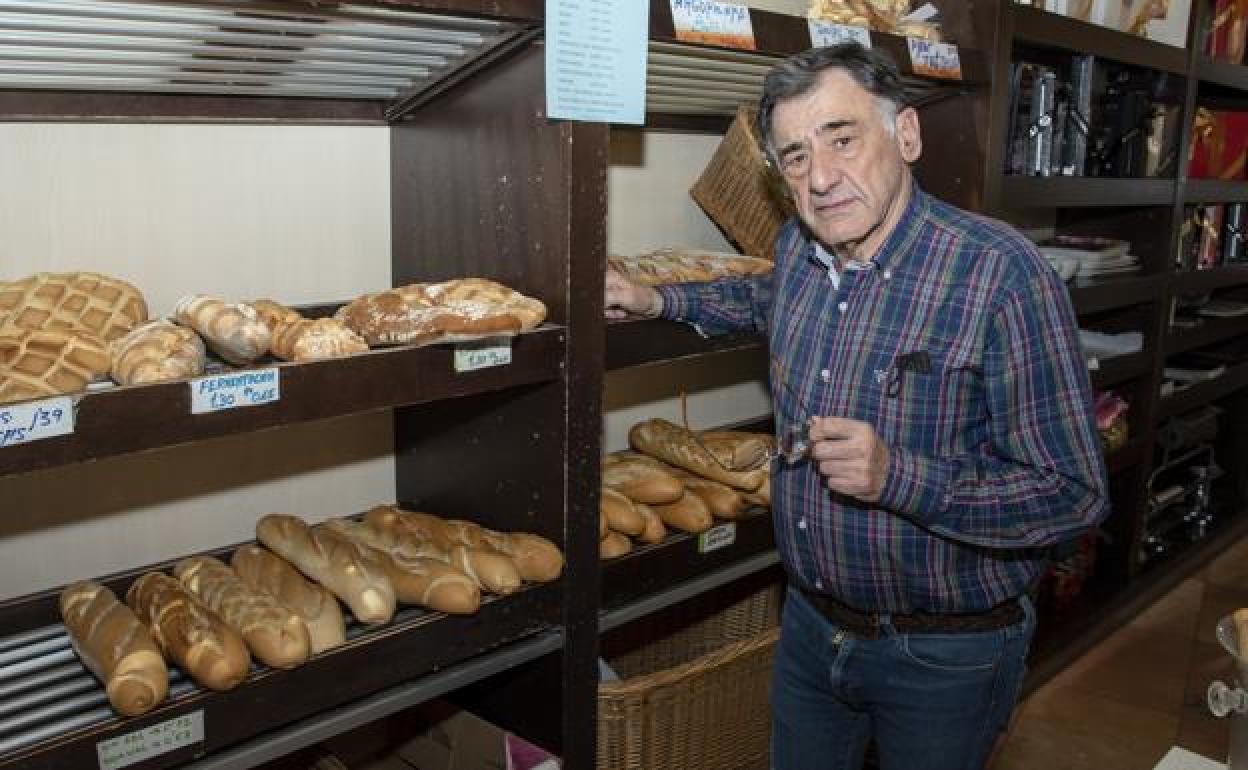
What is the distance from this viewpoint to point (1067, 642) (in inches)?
134

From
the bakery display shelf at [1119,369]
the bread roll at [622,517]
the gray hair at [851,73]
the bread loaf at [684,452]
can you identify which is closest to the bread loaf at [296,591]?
the bread roll at [622,517]

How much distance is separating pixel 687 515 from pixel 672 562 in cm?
10

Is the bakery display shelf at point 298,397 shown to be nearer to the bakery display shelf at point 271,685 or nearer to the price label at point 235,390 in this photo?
the price label at point 235,390

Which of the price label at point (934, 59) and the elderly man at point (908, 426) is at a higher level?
the price label at point (934, 59)

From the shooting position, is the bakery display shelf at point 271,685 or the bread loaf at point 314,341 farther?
the bread loaf at point 314,341

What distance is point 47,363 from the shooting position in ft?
4.08

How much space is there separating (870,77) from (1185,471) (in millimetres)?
3660

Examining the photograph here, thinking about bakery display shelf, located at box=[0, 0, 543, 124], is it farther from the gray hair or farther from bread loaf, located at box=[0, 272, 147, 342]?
the gray hair

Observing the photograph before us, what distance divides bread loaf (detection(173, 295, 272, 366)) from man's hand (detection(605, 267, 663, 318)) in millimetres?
654

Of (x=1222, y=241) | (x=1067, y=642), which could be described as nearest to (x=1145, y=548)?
(x=1067, y=642)

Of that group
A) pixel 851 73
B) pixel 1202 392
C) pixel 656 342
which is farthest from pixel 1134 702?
pixel 851 73

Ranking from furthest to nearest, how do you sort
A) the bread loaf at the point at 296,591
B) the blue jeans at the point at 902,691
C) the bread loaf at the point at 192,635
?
the blue jeans at the point at 902,691, the bread loaf at the point at 296,591, the bread loaf at the point at 192,635

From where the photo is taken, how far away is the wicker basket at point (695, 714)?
2.05 meters

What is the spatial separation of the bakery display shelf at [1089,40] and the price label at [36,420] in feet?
6.87
